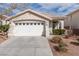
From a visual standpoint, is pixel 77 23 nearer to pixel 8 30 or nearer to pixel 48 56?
pixel 8 30

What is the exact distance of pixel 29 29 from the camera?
24.0 m

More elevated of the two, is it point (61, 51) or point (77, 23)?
point (77, 23)

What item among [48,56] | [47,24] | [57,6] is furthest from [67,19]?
[48,56]

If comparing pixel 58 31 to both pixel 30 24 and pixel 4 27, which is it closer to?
pixel 30 24

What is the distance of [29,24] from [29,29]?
1.93ft

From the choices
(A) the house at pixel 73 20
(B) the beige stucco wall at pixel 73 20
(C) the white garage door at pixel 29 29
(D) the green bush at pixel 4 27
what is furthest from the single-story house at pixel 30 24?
(B) the beige stucco wall at pixel 73 20

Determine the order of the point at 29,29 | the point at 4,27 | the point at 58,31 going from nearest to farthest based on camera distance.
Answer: the point at 58,31 < the point at 29,29 < the point at 4,27

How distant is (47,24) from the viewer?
2411 cm

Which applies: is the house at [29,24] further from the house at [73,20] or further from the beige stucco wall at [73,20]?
the beige stucco wall at [73,20]

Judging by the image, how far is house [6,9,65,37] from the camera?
78.9 ft

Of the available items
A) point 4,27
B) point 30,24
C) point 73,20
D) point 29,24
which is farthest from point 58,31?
point 4,27

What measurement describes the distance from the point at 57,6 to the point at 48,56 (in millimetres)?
19821

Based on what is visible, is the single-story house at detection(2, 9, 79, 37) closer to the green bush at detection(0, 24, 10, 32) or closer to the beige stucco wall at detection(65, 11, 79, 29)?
the green bush at detection(0, 24, 10, 32)

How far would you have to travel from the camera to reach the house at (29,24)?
78.9 feet
